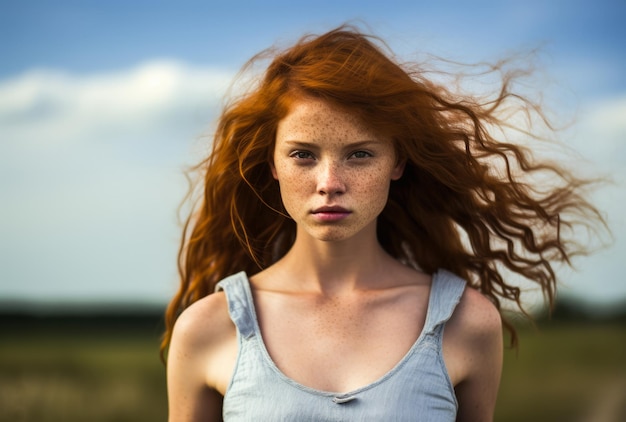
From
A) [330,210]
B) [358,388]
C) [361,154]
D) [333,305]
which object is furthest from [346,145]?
[358,388]

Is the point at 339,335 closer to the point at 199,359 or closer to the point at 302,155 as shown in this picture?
the point at 199,359

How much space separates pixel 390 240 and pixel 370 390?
0.77 meters

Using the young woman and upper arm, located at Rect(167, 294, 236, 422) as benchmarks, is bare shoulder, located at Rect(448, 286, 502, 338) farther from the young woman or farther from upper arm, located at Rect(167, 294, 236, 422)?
upper arm, located at Rect(167, 294, 236, 422)

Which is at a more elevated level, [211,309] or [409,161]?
[409,161]

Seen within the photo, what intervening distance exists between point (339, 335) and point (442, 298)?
38 cm

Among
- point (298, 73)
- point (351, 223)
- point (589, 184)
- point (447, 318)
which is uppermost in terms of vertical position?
point (298, 73)

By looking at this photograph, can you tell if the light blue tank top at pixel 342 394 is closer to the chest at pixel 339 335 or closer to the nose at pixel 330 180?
the chest at pixel 339 335

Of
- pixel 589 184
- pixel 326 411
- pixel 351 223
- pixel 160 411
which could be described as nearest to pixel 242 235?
pixel 351 223

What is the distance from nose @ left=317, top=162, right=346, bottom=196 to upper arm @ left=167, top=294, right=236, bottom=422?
22.7 inches

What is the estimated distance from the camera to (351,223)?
2.62 m

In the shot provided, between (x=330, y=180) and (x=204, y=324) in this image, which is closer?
(x=330, y=180)

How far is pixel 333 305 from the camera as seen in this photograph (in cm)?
279

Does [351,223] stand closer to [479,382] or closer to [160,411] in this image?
[479,382]

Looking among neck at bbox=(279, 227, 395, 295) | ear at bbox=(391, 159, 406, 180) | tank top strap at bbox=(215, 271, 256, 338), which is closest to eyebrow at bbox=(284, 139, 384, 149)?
ear at bbox=(391, 159, 406, 180)
